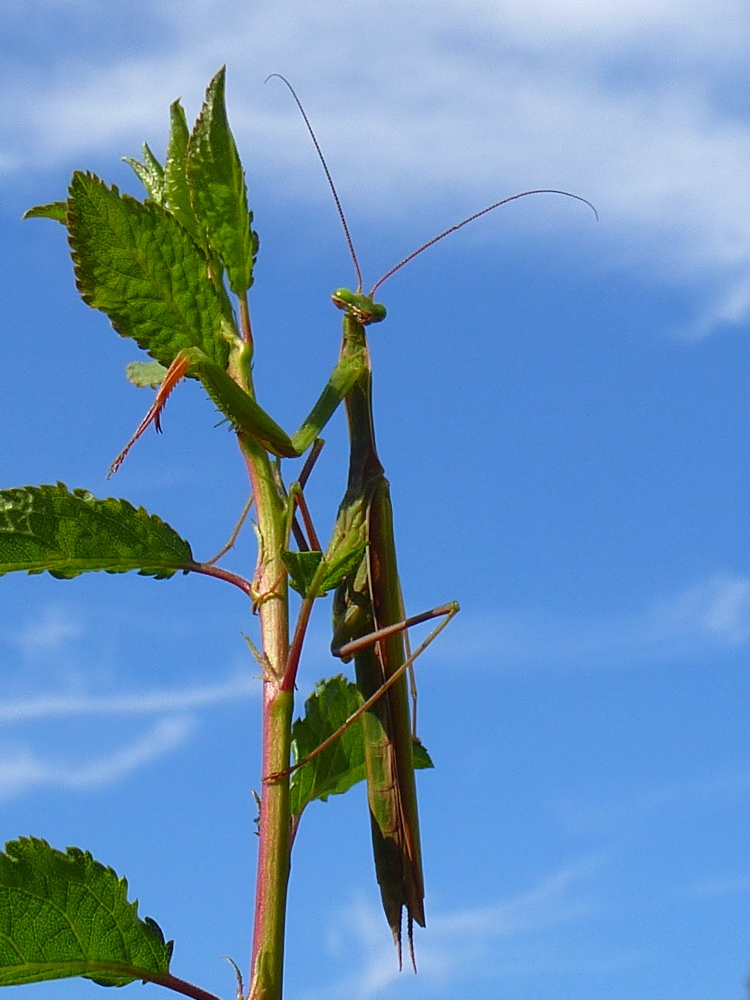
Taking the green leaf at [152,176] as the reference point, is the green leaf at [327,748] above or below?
below

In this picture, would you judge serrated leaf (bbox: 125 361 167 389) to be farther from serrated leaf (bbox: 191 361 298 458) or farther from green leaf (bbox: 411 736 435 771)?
green leaf (bbox: 411 736 435 771)

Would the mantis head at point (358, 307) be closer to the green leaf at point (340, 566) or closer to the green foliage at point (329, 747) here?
the green foliage at point (329, 747)

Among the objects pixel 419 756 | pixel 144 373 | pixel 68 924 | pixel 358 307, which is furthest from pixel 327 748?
pixel 358 307

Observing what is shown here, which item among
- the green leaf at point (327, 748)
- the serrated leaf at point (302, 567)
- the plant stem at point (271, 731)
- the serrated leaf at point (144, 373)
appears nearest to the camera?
the plant stem at point (271, 731)

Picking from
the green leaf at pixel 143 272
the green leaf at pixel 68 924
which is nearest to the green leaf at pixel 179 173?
the green leaf at pixel 143 272

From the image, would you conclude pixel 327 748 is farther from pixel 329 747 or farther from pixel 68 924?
pixel 68 924

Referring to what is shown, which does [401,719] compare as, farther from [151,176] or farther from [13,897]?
[151,176]

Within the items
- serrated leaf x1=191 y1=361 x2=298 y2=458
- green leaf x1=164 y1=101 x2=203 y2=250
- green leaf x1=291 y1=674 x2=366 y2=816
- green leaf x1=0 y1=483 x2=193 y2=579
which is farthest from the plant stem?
green leaf x1=164 y1=101 x2=203 y2=250

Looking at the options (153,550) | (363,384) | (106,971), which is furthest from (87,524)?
(363,384)
